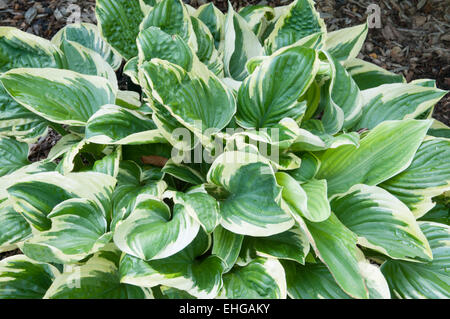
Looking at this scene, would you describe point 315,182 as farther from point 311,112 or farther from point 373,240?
point 311,112

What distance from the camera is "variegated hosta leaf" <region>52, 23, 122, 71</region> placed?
1.34m

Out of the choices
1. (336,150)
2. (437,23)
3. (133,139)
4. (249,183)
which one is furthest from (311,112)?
(437,23)

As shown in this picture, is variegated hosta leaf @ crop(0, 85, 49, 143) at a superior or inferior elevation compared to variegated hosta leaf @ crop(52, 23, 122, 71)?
inferior

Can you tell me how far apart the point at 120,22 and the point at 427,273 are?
102cm

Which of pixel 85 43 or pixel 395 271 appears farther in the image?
pixel 85 43

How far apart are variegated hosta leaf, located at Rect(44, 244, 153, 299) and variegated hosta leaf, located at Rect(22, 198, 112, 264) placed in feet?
Result: 0.28

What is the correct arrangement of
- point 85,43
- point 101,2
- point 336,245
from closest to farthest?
point 336,245 < point 101,2 < point 85,43

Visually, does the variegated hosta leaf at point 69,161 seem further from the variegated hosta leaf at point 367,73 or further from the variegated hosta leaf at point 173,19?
the variegated hosta leaf at point 367,73

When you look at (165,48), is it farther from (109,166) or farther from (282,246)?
(282,246)

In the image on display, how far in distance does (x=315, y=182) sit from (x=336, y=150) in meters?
0.12

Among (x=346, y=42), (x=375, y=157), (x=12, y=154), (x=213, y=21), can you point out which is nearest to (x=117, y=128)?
(x=12, y=154)

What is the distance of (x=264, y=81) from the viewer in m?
1.03

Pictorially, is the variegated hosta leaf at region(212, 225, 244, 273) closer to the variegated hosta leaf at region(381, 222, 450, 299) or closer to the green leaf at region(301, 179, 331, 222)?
the green leaf at region(301, 179, 331, 222)

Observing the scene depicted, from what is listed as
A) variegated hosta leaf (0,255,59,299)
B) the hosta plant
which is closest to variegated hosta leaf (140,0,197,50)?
the hosta plant
